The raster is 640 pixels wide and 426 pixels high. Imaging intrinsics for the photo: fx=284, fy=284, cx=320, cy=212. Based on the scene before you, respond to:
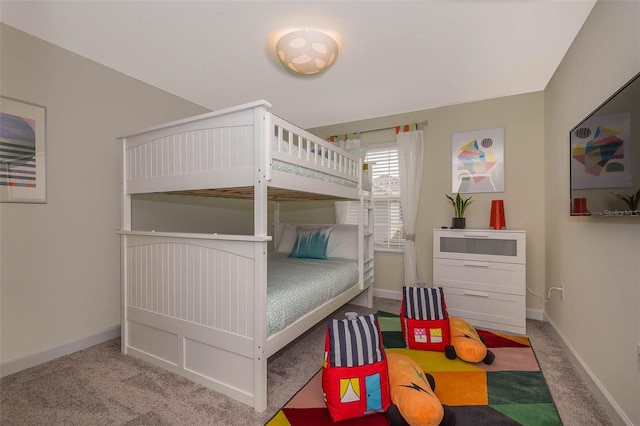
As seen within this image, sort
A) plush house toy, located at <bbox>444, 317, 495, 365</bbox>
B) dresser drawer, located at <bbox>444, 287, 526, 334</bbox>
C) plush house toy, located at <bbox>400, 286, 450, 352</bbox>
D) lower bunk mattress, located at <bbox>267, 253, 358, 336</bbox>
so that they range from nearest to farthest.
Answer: lower bunk mattress, located at <bbox>267, 253, 358, 336</bbox> → plush house toy, located at <bbox>444, 317, 495, 365</bbox> → plush house toy, located at <bbox>400, 286, 450, 352</bbox> → dresser drawer, located at <bbox>444, 287, 526, 334</bbox>

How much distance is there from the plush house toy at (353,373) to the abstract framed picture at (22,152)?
7.48ft

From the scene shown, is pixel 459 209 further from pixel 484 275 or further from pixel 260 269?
pixel 260 269

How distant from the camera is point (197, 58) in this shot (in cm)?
232

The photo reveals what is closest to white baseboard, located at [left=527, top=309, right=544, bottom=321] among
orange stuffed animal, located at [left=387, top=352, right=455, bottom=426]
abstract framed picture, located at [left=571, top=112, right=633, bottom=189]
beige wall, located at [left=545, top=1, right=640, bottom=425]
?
beige wall, located at [left=545, top=1, right=640, bottom=425]

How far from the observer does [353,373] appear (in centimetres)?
145

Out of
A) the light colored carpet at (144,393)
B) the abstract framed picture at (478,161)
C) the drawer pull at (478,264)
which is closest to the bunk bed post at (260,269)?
the light colored carpet at (144,393)

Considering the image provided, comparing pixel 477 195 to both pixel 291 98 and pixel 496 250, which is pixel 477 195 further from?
pixel 291 98

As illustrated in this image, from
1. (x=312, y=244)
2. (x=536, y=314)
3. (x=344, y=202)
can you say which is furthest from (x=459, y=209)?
(x=312, y=244)

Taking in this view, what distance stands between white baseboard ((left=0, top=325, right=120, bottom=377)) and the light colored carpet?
0.18ft

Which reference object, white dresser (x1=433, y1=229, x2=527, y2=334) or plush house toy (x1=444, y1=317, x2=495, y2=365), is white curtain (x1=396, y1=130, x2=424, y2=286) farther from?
plush house toy (x1=444, y1=317, x2=495, y2=365)

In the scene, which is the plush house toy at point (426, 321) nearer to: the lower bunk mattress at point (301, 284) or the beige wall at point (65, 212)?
the lower bunk mattress at point (301, 284)

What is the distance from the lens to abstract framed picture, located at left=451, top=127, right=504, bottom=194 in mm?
3070

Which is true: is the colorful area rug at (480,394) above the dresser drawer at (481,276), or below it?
below

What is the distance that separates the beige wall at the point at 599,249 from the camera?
53.9 inches
